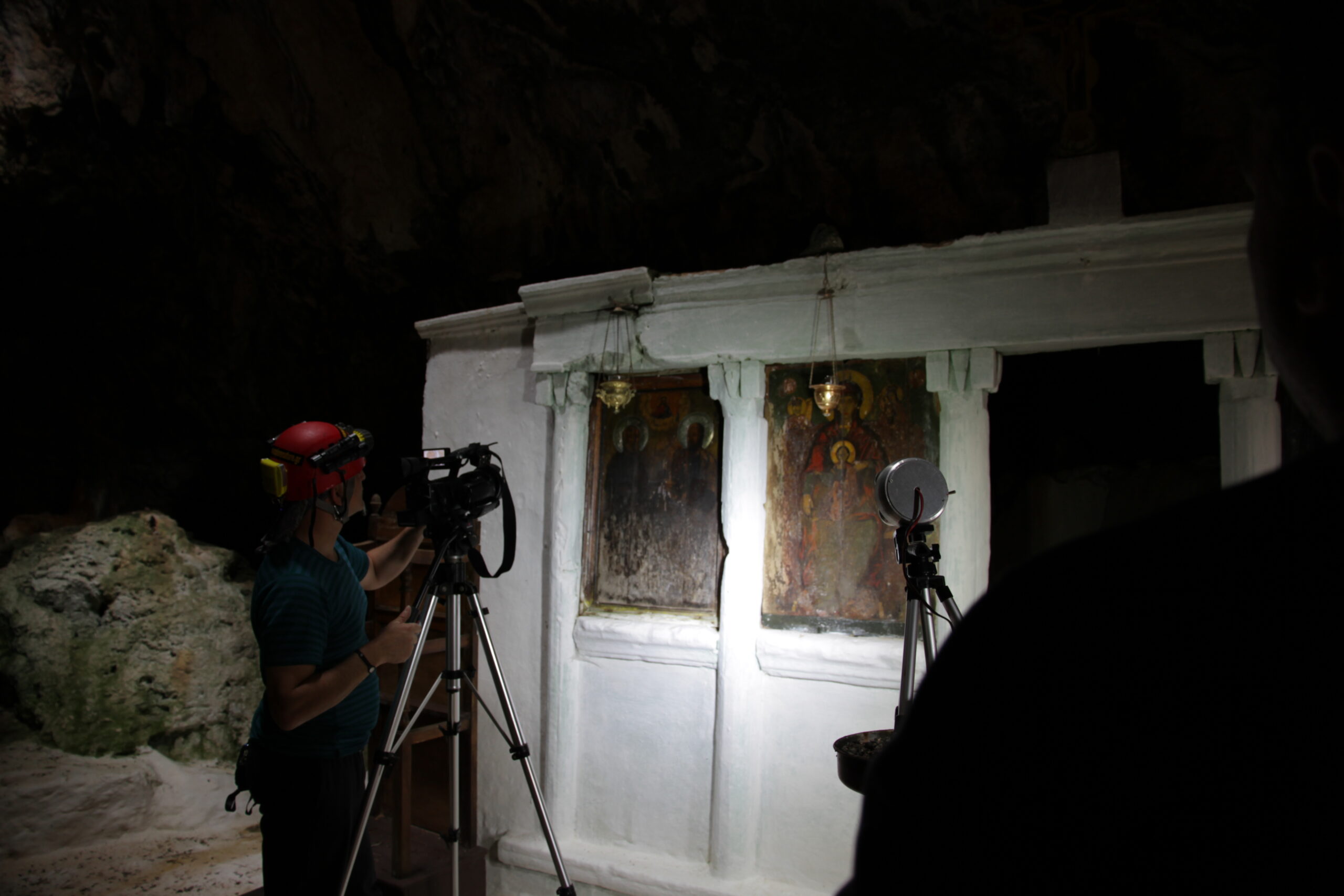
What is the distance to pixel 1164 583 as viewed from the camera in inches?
16.5

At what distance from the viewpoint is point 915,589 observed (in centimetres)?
273

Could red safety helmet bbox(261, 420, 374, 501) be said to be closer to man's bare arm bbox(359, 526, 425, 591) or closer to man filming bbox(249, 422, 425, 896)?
man filming bbox(249, 422, 425, 896)

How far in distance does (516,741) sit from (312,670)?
0.94 metres

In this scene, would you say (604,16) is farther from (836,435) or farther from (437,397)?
(836,435)

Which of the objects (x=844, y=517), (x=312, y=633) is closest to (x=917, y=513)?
(x=844, y=517)

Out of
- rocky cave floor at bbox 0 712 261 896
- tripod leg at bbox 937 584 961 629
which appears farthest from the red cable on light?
rocky cave floor at bbox 0 712 261 896

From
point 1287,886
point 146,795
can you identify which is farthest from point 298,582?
point 146,795

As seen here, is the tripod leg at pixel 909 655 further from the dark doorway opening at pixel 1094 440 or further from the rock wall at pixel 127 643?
the rock wall at pixel 127 643

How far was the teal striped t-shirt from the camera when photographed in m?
2.32

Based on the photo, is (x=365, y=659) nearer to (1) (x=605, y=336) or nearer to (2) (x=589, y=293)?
(1) (x=605, y=336)

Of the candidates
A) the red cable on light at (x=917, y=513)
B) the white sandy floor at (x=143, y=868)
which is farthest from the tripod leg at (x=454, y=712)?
the white sandy floor at (x=143, y=868)

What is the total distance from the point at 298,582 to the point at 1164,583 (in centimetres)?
251

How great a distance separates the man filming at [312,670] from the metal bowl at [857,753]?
5.53ft

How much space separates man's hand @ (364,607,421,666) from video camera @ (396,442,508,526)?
0.41 meters
